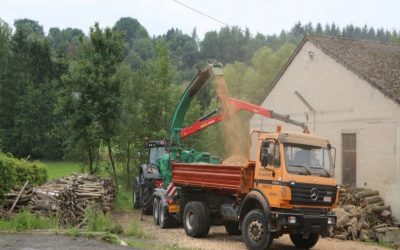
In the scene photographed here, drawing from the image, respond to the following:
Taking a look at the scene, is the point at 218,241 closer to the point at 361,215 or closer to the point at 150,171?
the point at 361,215

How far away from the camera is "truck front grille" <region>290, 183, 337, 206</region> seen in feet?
42.4

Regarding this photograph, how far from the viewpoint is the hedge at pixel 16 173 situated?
16.8 metres

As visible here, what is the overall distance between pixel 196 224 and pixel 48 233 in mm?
4428

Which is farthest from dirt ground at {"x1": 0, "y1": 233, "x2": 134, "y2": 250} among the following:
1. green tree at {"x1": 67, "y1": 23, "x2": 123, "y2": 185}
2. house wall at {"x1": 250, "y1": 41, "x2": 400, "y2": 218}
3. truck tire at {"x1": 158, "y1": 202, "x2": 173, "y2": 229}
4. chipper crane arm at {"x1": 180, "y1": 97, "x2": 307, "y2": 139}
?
green tree at {"x1": 67, "y1": 23, "x2": 123, "y2": 185}

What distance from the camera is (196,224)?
16.0 meters

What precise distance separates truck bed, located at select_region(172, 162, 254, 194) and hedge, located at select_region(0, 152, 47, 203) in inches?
206

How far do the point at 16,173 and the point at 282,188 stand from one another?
31.6ft

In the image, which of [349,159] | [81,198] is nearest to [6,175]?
[81,198]

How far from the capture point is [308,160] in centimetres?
1357

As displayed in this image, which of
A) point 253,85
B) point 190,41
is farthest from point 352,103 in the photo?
point 190,41

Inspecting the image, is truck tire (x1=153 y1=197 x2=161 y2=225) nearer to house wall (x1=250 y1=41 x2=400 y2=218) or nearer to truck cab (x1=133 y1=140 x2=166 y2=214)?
truck cab (x1=133 y1=140 x2=166 y2=214)

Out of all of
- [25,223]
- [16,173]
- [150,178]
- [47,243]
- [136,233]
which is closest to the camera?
[47,243]

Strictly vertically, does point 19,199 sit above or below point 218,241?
above

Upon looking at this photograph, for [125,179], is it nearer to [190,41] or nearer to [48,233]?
[48,233]
